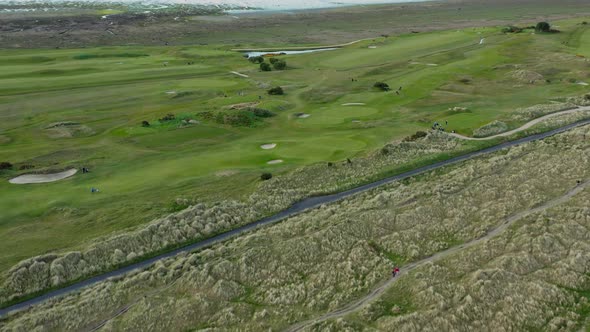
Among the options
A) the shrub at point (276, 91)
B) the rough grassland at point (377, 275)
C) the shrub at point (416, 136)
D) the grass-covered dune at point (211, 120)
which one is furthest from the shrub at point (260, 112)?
the rough grassland at point (377, 275)

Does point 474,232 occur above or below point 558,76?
below

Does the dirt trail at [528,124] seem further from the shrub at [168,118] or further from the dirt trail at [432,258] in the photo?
the shrub at [168,118]

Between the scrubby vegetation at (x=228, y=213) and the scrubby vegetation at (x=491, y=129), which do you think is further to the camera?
the scrubby vegetation at (x=491, y=129)

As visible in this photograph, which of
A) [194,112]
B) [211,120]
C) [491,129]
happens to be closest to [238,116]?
[211,120]

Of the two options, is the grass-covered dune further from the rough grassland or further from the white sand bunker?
the rough grassland

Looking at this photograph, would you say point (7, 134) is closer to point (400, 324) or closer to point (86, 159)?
point (86, 159)

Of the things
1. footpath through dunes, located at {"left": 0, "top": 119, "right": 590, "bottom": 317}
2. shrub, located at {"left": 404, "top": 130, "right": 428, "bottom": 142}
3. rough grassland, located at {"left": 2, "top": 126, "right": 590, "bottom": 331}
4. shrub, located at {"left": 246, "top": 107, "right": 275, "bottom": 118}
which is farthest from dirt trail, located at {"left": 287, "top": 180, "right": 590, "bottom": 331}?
shrub, located at {"left": 246, "top": 107, "right": 275, "bottom": 118}

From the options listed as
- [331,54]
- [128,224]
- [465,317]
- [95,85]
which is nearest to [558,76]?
[331,54]
